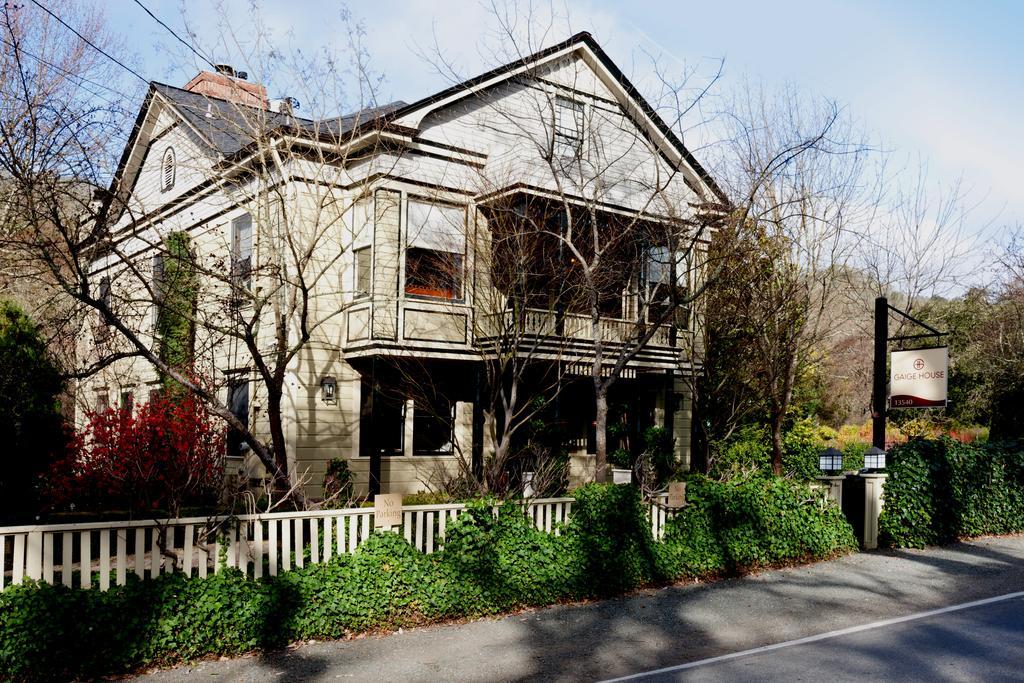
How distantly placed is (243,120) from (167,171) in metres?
7.17

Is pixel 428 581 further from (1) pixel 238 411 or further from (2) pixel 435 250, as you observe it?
(1) pixel 238 411

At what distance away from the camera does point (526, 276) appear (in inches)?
580

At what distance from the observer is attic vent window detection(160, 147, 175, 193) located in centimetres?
2036

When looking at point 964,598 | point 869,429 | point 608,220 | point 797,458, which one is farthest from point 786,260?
point 869,429

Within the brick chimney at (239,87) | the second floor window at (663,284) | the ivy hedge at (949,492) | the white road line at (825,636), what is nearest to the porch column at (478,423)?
the second floor window at (663,284)

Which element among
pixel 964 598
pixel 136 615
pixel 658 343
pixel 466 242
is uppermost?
pixel 466 242

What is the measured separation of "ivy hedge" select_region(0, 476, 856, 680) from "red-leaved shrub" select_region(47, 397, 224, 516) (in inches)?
152

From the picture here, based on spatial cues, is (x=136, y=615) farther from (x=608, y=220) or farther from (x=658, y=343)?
(x=658, y=343)

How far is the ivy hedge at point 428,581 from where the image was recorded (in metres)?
7.27

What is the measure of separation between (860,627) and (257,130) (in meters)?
9.80

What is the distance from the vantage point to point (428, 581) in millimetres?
9156

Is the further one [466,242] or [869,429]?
[869,429]

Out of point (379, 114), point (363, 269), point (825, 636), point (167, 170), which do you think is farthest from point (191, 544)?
point (167, 170)

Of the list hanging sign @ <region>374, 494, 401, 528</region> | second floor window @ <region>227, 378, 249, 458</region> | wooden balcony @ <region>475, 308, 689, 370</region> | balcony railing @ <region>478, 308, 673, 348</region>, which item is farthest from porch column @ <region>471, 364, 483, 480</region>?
hanging sign @ <region>374, 494, 401, 528</region>
